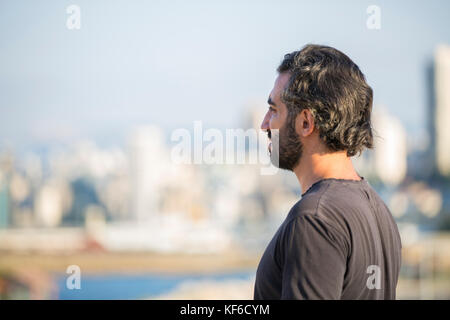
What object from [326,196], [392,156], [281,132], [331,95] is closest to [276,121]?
[281,132]

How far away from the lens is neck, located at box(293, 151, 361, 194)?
1.62 meters

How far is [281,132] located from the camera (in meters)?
1.70

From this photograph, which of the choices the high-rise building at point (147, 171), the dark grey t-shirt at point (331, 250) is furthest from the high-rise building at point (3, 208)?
the dark grey t-shirt at point (331, 250)

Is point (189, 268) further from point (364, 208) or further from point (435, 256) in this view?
point (364, 208)

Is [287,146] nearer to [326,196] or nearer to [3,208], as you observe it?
[326,196]

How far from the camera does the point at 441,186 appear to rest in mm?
53156

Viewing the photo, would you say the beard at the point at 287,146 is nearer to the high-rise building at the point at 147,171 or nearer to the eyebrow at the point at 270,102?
the eyebrow at the point at 270,102

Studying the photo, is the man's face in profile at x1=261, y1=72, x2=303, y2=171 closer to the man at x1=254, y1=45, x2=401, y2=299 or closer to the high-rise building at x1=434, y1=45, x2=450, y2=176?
the man at x1=254, y1=45, x2=401, y2=299

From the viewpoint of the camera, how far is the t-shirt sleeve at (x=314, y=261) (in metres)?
1.41

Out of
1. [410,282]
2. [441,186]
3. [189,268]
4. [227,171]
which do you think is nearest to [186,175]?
[227,171]

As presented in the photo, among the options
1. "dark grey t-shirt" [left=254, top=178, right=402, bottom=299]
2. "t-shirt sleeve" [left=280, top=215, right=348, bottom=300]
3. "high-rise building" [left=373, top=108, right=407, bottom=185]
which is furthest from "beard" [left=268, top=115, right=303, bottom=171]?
"high-rise building" [left=373, top=108, right=407, bottom=185]

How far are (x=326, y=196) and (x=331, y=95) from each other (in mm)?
286

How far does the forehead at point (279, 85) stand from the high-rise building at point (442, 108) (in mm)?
55353
